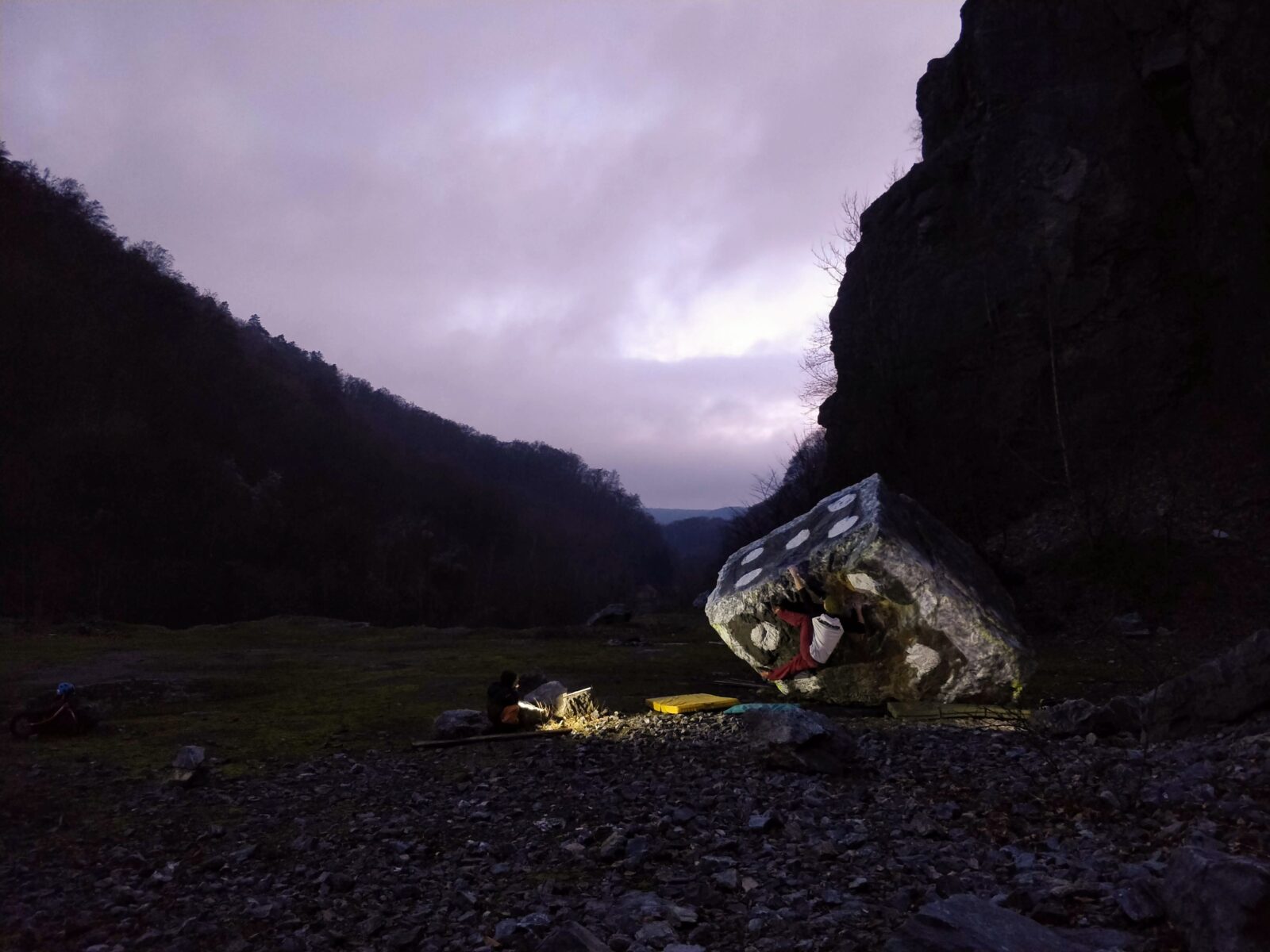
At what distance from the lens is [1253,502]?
16.4 m

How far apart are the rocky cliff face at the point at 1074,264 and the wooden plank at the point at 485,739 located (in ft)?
46.8

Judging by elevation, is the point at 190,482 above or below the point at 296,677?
above

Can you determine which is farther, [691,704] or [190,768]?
[691,704]

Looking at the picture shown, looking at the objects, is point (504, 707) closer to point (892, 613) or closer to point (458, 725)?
point (458, 725)

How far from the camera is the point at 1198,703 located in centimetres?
646

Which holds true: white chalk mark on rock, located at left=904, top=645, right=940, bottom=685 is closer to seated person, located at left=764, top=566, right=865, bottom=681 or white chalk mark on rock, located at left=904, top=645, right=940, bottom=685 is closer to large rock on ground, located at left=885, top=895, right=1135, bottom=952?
seated person, located at left=764, top=566, right=865, bottom=681

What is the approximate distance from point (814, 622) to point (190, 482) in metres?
35.4

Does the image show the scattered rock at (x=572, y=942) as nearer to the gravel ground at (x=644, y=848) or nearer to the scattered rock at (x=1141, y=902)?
the gravel ground at (x=644, y=848)

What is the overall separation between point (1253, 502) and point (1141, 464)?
2.80m

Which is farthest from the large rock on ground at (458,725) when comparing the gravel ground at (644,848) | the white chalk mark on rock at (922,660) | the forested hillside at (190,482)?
the forested hillside at (190,482)

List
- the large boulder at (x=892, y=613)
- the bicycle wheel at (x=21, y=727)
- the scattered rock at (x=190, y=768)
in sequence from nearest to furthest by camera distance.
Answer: the scattered rock at (x=190, y=768) < the bicycle wheel at (x=21, y=727) < the large boulder at (x=892, y=613)

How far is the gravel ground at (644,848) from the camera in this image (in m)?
3.68

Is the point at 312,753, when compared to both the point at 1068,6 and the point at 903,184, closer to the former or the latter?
the point at 903,184

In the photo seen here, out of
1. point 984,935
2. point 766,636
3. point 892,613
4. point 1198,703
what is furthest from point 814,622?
point 984,935
